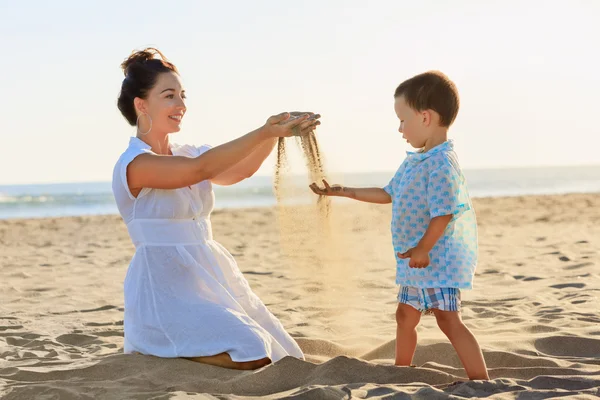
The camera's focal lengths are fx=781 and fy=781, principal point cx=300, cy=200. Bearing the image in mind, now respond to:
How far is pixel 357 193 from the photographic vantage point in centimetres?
422

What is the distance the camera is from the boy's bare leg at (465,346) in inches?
144

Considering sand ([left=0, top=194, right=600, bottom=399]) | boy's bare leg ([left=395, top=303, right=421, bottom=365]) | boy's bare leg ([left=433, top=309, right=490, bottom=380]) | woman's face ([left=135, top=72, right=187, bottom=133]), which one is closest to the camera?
sand ([left=0, top=194, right=600, bottom=399])

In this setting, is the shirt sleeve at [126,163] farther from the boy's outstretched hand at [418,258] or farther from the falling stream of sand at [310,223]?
the boy's outstretched hand at [418,258]

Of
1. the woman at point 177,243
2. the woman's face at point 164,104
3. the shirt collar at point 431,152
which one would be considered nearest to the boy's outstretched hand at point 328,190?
the woman at point 177,243

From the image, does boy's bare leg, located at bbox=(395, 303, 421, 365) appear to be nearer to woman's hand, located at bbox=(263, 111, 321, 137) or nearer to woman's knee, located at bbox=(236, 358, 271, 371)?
woman's knee, located at bbox=(236, 358, 271, 371)

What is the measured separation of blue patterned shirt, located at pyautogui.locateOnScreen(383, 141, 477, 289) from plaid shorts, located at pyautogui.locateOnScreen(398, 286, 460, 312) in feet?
0.11

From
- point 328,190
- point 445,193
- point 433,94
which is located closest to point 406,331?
point 445,193

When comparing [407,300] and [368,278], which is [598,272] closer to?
[368,278]

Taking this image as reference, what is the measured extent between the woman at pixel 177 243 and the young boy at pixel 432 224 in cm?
58

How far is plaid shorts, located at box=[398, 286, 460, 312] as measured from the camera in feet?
12.3

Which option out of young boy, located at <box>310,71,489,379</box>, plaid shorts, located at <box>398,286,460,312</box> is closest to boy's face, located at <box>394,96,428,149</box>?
young boy, located at <box>310,71,489,379</box>

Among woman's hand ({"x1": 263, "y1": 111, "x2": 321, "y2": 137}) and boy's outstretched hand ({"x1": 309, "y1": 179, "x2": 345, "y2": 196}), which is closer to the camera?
woman's hand ({"x1": 263, "y1": 111, "x2": 321, "y2": 137})

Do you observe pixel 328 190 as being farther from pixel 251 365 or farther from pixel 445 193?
pixel 251 365

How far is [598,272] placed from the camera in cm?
725
